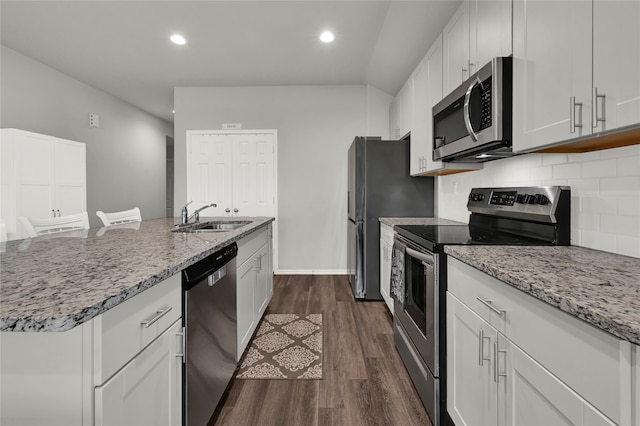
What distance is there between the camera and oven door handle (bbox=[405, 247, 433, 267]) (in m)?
1.67

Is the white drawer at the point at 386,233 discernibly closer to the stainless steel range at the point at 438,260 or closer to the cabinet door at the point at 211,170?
the stainless steel range at the point at 438,260

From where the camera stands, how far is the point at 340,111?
4.77 m

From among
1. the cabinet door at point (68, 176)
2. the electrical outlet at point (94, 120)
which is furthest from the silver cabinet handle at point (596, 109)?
the electrical outlet at point (94, 120)

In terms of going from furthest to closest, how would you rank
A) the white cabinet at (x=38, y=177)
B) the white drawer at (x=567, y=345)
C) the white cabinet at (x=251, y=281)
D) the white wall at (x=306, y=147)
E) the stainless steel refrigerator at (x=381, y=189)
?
the white wall at (x=306, y=147) < the stainless steel refrigerator at (x=381, y=189) < the white cabinet at (x=38, y=177) < the white cabinet at (x=251, y=281) < the white drawer at (x=567, y=345)

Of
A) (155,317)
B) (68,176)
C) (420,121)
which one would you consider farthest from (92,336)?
(68,176)

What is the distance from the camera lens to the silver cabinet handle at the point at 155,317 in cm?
97

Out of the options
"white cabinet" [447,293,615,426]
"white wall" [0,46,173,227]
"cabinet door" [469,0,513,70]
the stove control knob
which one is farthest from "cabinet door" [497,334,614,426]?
"white wall" [0,46,173,227]

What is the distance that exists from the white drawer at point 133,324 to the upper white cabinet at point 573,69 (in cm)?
154

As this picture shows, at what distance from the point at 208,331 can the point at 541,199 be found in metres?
1.74

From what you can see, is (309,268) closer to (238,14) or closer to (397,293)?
(397,293)

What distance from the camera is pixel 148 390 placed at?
0.99 meters

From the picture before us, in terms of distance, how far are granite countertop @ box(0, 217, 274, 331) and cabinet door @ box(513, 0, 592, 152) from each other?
152 centimetres

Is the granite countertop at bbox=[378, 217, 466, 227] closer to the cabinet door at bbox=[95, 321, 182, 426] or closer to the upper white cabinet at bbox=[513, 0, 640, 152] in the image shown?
the upper white cabinet at bbox=[513, 0, 640, 152]

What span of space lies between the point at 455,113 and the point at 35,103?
191 inches
